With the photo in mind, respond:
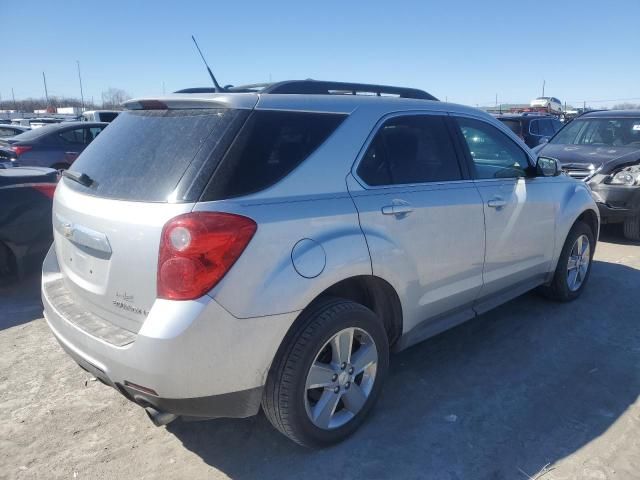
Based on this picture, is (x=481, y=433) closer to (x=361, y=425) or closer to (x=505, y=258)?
(x=361, y=425)

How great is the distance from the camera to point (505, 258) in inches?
148

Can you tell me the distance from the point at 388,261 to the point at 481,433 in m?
1.09

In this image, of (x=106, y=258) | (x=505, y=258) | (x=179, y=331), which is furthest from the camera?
(x=505, y=258)

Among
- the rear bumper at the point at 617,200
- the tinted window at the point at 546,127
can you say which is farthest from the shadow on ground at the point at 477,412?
the tinted window at the point at 546,127

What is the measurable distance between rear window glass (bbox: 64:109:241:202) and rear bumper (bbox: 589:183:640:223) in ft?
19.6

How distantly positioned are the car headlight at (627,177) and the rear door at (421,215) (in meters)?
4.45

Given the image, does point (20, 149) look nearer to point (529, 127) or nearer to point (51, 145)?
point (51, 145)

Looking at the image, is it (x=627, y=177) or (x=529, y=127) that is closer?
(x=627, y=177)

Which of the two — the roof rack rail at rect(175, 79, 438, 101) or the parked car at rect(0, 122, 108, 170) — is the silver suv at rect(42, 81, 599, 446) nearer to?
the roof rack rail at rect(175, 79, 438, 101)

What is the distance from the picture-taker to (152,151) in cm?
255

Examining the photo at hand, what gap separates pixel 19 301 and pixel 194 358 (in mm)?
3749

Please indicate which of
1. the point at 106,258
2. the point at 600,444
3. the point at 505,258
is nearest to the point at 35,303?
the point at 106,258

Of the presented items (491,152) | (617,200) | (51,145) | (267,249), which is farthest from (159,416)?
(51,145)

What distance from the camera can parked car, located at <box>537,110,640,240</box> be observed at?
6758mm
